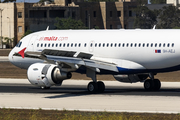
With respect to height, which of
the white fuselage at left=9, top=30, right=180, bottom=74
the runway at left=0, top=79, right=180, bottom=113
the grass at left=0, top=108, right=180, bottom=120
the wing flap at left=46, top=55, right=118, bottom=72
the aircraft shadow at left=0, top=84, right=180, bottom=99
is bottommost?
the aircraft shadow at left=0, top=84, right=180, bottom=99

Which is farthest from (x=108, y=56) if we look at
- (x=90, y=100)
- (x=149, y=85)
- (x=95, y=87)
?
(x=90, y=100)

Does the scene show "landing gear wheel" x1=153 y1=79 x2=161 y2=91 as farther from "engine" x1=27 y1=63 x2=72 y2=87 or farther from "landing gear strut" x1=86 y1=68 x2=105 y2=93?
"engine" x1=27 y1=63 x2=72 y2=87

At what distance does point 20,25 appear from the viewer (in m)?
148

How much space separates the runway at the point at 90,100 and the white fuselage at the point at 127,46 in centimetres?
218

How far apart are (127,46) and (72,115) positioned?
1124 centimetres

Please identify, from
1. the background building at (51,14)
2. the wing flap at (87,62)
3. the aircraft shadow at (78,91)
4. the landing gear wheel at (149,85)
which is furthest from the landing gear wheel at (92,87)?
the background building at (51,14)

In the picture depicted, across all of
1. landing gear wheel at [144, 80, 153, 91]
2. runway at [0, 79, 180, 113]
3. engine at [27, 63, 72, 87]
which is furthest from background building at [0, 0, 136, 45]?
engine at [27, 63, 72, 87]

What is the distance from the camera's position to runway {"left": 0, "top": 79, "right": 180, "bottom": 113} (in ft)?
79.4

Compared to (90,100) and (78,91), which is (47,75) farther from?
(78,91)

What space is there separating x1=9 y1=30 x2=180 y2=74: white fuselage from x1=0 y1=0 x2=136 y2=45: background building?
113275 millimetres

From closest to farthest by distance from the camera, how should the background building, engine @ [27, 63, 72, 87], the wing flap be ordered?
1. engine @ [27, 63, 72, 87]
2. the wing flap
3. the background building

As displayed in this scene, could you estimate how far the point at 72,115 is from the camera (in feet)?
68.8

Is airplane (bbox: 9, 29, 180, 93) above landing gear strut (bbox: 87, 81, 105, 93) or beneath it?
above

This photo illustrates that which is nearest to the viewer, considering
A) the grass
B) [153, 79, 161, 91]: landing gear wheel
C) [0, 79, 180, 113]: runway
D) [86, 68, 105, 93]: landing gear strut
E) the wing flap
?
the grass
